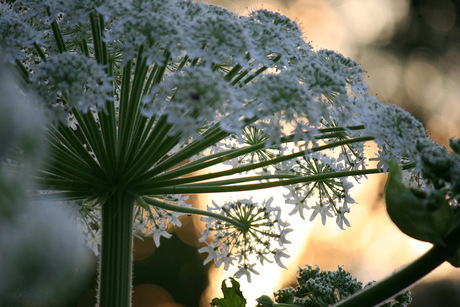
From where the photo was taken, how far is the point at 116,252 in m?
2.29

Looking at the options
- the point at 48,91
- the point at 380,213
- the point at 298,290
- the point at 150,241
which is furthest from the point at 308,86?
the point at 380,213

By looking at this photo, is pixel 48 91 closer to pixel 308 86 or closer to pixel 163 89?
pixel 163 89

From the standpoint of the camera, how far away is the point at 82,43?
253 centimetres

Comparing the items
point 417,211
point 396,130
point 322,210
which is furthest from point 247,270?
point 417,211

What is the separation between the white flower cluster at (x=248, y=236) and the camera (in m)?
3.12

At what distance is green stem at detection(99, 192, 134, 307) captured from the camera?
225cm

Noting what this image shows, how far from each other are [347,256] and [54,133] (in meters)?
9.54

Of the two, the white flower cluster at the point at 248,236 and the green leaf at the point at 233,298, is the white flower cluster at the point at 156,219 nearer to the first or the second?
the white flower cluster at the point at 248,236

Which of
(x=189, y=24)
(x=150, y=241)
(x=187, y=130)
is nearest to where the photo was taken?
(x=187, y=130)

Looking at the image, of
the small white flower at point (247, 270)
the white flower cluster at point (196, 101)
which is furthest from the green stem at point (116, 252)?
the small white flower at point (247, 270)

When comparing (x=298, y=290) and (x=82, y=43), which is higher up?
(x=82, y=43)

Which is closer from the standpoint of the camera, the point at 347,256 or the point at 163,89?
the point at 163,89

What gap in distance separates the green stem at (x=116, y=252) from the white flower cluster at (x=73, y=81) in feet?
1.42

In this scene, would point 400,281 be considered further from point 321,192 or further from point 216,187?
point 321,192
